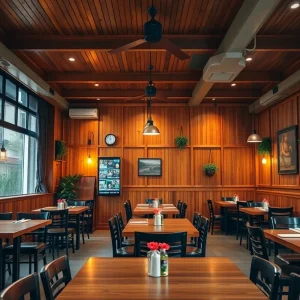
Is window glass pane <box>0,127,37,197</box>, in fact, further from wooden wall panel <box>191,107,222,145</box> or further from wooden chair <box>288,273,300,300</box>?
wooden chair <box>288,273,300,300</box>

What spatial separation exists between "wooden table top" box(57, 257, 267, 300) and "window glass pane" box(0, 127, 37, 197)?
538cm

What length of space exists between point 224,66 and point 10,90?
4516 mm

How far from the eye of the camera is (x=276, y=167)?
905 centimetres

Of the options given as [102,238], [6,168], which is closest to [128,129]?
[102,238]

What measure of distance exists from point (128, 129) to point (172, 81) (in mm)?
2702

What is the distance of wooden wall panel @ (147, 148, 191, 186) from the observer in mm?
10492

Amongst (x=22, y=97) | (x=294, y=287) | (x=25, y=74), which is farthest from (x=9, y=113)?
(x=294, y=287)

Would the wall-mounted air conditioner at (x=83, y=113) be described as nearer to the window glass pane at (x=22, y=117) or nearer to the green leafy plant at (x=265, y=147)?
the window glass pane at (x=22, y=117)

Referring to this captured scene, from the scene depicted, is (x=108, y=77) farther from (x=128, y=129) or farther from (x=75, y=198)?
(x=75, y=198)

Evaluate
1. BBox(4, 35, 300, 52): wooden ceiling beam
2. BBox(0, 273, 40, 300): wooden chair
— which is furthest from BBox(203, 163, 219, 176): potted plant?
BBox(0, 273, 40, 300): wooden chair

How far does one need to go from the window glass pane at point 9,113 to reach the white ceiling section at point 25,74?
1.91ft

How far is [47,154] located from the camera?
943 centimetres

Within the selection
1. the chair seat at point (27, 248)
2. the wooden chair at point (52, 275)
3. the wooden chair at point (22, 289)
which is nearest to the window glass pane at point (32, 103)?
the chair seat at point (27, 248)

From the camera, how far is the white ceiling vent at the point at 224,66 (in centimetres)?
590
